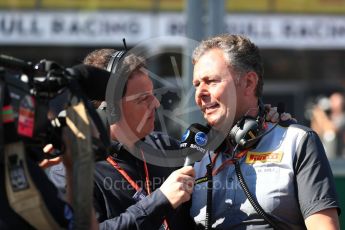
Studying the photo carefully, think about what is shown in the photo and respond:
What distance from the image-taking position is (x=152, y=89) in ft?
Answer: 11.1

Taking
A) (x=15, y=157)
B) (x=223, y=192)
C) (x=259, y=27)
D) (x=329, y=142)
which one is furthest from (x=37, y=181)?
(x=259, y=27)

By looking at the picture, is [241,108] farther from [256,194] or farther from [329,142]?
[329,142]

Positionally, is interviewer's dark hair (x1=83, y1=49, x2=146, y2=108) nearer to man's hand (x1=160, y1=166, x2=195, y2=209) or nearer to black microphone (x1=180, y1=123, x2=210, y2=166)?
black microphone (x1=180, y1=123, x2=210, y2=166)

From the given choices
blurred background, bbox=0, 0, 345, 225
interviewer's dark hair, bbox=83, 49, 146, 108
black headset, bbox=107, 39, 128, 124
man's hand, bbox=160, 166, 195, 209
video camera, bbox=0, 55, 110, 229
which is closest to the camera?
video camera, bbox=0, 55, 110, 229

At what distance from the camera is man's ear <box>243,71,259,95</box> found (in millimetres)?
3301

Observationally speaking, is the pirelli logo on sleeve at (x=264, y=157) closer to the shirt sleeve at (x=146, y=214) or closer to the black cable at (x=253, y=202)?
the black cable at (x=253, y=202)

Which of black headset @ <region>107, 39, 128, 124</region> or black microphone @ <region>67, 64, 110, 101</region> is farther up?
black microphone @ <region>67, 64, 110, 101</region>

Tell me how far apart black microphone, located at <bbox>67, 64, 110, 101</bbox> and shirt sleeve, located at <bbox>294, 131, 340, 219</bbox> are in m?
0.99

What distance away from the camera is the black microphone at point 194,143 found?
10.6 ft

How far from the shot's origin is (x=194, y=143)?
10.7 ft

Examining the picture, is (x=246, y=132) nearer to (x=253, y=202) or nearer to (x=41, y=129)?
(x=253, y=202)

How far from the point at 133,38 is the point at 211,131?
5763mm

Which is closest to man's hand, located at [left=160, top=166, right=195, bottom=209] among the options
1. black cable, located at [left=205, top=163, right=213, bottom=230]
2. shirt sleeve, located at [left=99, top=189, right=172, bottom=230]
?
shirt sleeve, located at [left=99, top=189, right=172, bottom=230]

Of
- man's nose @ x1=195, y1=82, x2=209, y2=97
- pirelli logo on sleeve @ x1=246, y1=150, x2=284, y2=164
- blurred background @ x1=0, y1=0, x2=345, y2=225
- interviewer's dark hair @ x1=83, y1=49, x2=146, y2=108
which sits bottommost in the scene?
blurred background @ x1=0, y1=0, x2=345, y2=225
